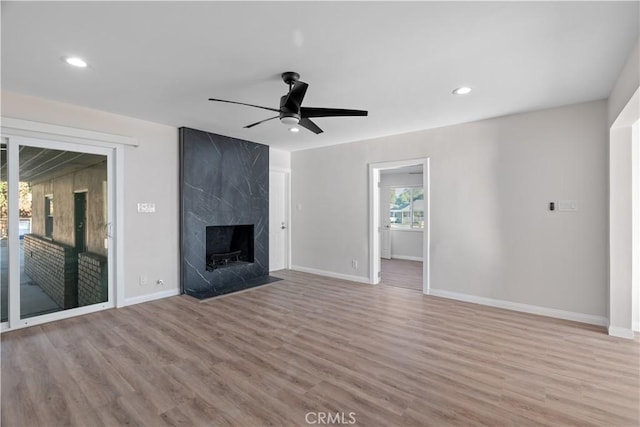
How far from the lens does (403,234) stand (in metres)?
8.01

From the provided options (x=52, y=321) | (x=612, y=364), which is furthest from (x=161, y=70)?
(x=612, y=364)

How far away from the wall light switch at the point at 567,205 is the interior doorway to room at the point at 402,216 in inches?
153

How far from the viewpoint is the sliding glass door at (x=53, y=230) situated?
10.5ft

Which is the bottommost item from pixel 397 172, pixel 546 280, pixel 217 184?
pixel 546 280

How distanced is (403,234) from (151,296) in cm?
595

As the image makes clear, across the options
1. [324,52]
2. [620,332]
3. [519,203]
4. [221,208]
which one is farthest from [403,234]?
[324,52]

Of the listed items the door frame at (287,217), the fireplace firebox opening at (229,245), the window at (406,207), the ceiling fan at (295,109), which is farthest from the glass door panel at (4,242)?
the window at (406,207)

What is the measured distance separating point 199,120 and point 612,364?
5.05 metres

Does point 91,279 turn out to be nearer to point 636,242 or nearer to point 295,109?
point 295,109

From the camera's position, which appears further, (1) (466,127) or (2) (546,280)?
(1) (466,127)

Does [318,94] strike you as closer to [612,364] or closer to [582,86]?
[582,86]

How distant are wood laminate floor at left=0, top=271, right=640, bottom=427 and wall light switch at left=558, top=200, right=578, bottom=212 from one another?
1.29 metres

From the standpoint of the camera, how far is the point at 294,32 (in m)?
2.06

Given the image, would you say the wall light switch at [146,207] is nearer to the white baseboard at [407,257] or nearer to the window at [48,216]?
the window at [48,216]
